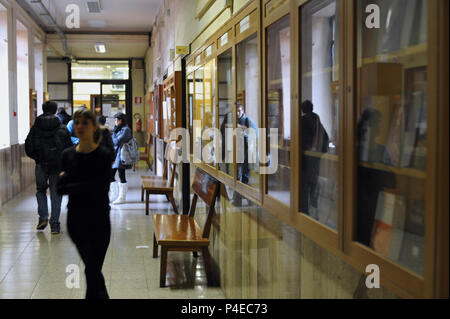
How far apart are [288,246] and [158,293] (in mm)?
2052

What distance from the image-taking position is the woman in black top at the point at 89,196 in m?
3.21

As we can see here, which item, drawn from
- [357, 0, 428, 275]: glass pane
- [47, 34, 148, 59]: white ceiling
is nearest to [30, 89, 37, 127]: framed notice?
[47, 34, 148, 59]: white ceiling

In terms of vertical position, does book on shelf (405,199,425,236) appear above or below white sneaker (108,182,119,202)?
above

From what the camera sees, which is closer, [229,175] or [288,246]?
[288,246]

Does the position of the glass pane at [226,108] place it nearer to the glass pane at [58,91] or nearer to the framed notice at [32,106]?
the framed notice at [32,106]

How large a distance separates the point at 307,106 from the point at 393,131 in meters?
0.80

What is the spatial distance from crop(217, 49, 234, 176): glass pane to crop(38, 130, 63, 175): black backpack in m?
2.88

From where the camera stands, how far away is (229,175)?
4281mm

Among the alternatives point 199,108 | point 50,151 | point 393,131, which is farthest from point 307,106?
point 50,151

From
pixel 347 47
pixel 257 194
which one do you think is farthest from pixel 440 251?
pixel 257 194

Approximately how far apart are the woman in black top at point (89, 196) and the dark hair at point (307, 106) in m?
1.29

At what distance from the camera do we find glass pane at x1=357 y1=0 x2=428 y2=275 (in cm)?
163

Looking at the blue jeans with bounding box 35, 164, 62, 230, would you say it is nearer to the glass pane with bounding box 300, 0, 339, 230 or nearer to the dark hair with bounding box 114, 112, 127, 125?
the dark hair with bounding box 114, 112, 127, 125

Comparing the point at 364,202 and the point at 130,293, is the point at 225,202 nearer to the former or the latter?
the point at 130,293
